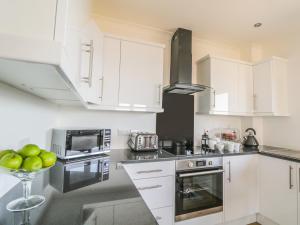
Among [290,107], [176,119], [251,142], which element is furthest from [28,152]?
[290,107]

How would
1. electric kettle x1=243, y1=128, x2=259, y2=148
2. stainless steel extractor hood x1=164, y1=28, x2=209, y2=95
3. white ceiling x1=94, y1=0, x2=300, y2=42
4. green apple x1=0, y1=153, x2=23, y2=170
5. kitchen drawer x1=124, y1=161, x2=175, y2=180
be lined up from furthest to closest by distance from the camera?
electric kettle x1=243, y1=128, x2=259, y2=148 → stainless steel extractor hood x1=164, y1=28, x2=209, y2=95 → white ceiling x1=94, y1=0, x2=300, y2=42 → kitchen drawer x1=124, y1=161, x2=175, y2=180 → green apple x1=0, y1=153, x2=23, y2=170

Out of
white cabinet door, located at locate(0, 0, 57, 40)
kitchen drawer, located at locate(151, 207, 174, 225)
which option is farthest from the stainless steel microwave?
white cabinet door, located at locate(0, 0, 57, 40)

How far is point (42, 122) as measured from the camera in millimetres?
1371

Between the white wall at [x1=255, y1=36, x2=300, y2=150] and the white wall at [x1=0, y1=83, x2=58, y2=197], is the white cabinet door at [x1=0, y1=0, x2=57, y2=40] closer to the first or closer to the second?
the white wall at [x1=0, y1=83, x2=58, y2=197]

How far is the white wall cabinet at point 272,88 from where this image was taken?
2219 mm

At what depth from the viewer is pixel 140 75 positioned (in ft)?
6.18

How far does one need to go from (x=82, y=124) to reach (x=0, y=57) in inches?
63.6

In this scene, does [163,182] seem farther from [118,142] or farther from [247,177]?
[247,177]

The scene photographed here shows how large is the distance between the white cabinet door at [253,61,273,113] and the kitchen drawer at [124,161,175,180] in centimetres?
166

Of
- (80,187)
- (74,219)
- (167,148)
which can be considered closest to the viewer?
(74,219)

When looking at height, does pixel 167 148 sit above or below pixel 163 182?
above

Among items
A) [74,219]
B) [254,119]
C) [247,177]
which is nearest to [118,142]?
[74,219]

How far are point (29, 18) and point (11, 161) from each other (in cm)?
54

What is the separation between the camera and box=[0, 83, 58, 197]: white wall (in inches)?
32.7
